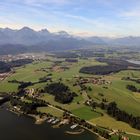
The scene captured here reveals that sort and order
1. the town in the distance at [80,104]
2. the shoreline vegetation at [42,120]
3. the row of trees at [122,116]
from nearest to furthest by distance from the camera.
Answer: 1. the shoreline vegetation at [42,120]
2. the town in the distance at [80,104]
3. the row of trees at [122,116]

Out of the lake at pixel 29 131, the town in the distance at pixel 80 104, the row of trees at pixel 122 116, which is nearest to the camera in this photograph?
the lake at pixel 29 131

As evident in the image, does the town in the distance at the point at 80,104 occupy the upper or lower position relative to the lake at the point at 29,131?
upper

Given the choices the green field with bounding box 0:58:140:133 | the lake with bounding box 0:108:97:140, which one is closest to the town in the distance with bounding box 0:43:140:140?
the green field with bounding box 0:58:140:133

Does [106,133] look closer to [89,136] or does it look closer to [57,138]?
[89,136]

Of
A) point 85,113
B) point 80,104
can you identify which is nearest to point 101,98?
point 80,104

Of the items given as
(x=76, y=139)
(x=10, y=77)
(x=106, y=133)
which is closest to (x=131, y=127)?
(x=106, y=133)

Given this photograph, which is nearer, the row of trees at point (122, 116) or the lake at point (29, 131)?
the lake at point (29, 131)

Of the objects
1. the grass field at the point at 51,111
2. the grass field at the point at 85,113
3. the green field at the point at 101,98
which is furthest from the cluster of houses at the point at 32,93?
the grass field at the point at 85,113

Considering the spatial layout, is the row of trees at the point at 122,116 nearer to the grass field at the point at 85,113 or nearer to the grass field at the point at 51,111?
the grass field at the point at 85,113

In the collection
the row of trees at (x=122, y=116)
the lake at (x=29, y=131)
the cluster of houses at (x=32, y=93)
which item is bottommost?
the lake at (x=29, y=131)
